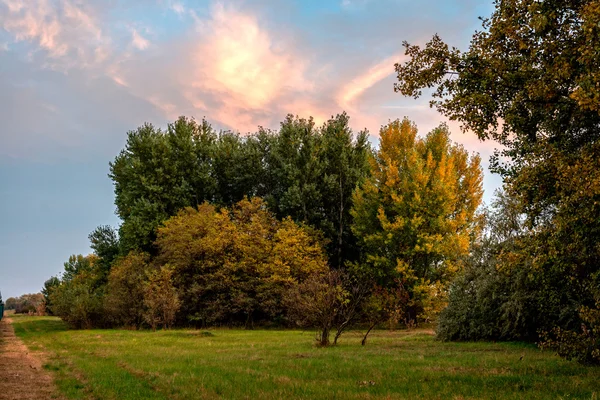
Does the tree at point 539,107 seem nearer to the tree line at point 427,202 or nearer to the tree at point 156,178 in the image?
the tree line at point 427,202

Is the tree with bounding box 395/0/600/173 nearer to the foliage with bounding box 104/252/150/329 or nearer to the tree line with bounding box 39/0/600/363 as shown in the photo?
the tree line with bounding box 39/0/600/363

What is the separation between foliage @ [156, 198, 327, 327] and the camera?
43406 mm

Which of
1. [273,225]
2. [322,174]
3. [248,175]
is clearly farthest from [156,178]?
[322,174]

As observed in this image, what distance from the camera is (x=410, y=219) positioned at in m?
42.2

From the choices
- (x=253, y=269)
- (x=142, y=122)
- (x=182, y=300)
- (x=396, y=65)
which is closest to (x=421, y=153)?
(x=253, y=269)

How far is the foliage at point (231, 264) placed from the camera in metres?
43.4

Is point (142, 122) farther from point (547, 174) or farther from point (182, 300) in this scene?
point (547, 174)

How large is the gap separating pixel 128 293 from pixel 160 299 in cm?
632

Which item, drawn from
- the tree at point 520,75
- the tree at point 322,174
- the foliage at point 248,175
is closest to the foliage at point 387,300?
the tree at point 322,174

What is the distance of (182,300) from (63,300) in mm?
12576

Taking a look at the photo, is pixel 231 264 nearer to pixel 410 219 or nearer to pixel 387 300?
pixel 387 300

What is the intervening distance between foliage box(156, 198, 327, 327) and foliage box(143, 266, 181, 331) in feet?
7.14

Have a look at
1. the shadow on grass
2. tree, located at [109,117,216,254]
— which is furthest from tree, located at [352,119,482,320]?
the shadow on grass

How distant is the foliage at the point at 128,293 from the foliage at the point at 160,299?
2.45 meters
